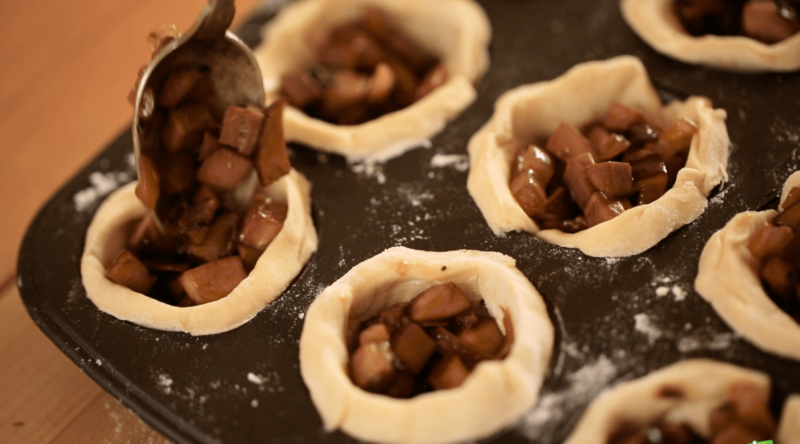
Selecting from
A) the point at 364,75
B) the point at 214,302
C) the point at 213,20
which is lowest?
the point at 214,302

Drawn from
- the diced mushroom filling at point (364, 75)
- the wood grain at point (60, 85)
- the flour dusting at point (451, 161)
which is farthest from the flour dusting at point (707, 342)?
the wood grain at point (60, 85)

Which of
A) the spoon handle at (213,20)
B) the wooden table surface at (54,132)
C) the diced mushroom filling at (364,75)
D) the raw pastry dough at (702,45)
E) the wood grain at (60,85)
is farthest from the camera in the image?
the wood grain at (60,85)

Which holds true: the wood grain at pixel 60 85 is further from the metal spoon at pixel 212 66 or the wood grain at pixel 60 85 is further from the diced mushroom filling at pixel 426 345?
the diced mushroom filling at pixel 426 345

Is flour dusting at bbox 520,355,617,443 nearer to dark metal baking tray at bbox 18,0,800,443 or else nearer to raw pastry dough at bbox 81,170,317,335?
dark metal baking tray at bbox 18,0,800,443

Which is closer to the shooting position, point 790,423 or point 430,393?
point 790,423

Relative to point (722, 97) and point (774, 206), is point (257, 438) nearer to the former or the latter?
point (774, 206)

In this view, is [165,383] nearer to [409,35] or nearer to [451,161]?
[451,161]

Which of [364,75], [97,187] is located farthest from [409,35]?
[97,187]
